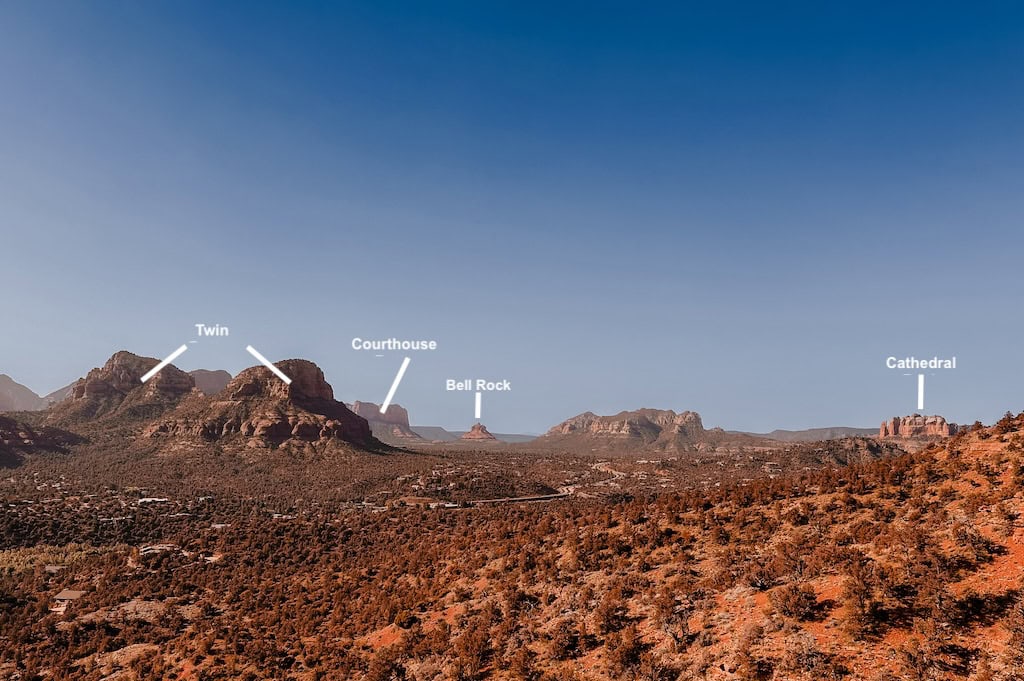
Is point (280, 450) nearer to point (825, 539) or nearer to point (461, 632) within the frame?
point (461, 632)

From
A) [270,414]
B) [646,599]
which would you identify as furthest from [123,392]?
[646,599]

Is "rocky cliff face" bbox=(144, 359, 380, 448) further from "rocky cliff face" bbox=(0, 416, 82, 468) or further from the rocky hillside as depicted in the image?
the rocky hillside

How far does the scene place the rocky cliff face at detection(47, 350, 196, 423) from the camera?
151 metres

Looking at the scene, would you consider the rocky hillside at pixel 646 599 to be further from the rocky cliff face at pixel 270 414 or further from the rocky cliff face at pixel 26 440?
the rocky cliff face at pixel 26 440

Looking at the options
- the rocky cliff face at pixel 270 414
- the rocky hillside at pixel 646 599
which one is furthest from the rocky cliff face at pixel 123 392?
the rocky hillside at pixel 646 599

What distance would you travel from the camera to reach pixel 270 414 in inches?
5413

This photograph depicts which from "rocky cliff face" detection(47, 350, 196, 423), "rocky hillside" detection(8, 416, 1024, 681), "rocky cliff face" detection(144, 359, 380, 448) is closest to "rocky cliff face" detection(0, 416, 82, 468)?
"rocky cliff face" detection(144, 359, 380, 448)

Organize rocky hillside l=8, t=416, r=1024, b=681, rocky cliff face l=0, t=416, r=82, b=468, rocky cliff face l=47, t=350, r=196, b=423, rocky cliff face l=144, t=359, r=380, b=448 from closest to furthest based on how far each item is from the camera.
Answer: rocky hillside l=8, t=416, r=1024, b=681 < rocky cliff face l=0, t=416, r=82, b=468 < rocky cliff face l=144, t=359, r=380, b=448 < rocky cliff face l=47, t=350, r=196, b=423

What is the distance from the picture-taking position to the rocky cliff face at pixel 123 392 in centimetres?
15062

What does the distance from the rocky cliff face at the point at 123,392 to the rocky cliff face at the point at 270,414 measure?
11.9m

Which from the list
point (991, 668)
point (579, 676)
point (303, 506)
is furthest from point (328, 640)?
→ point (303, 506)

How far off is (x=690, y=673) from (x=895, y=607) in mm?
6729

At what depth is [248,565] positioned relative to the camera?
45.2m

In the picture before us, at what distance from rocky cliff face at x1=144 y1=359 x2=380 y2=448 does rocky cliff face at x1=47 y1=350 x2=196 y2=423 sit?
39.1 ft
